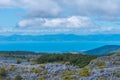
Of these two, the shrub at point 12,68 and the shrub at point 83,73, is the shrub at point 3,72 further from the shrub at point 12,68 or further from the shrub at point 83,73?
the shrub at point 83,73

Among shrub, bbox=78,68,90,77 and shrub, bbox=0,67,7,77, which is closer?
shrub, bbox=78,68,90,77

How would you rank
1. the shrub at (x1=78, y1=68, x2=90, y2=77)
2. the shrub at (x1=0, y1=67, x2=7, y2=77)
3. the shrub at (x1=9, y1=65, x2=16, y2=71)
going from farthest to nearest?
the shrub at (x1=9, y1=65, x2=16, y2=71) < the shrub at (x1=0, y1=67, x2=7, y2=77) < the shrub at (x1=78, y1=68, x2=90, y2=77)

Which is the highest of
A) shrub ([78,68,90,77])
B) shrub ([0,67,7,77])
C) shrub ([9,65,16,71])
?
shrub ([9,65,16,71])

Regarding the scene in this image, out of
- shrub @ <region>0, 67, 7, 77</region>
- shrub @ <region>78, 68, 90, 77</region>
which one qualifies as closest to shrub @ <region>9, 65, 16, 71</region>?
shrub @ <region>0, 67, 7, 77</region>

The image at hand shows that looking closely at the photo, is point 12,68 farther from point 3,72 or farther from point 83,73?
point 83,73

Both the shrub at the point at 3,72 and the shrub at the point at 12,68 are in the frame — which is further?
the shrub at the point at 12,68

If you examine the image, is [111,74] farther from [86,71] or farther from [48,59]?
[48,59]

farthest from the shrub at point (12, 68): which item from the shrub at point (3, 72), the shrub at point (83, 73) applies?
the shrub at point (83, 73)

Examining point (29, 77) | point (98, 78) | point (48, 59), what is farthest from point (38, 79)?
point (48, 59)

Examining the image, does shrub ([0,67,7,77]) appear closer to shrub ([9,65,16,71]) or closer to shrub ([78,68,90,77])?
shrub ([9,65,16,71])

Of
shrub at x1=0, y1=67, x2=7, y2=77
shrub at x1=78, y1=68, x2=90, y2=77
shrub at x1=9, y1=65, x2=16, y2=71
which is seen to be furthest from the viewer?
shrub at x1=9, y1=65, x2=16, y2=71

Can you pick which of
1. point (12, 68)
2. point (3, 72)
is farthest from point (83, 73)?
point (3, 72)
